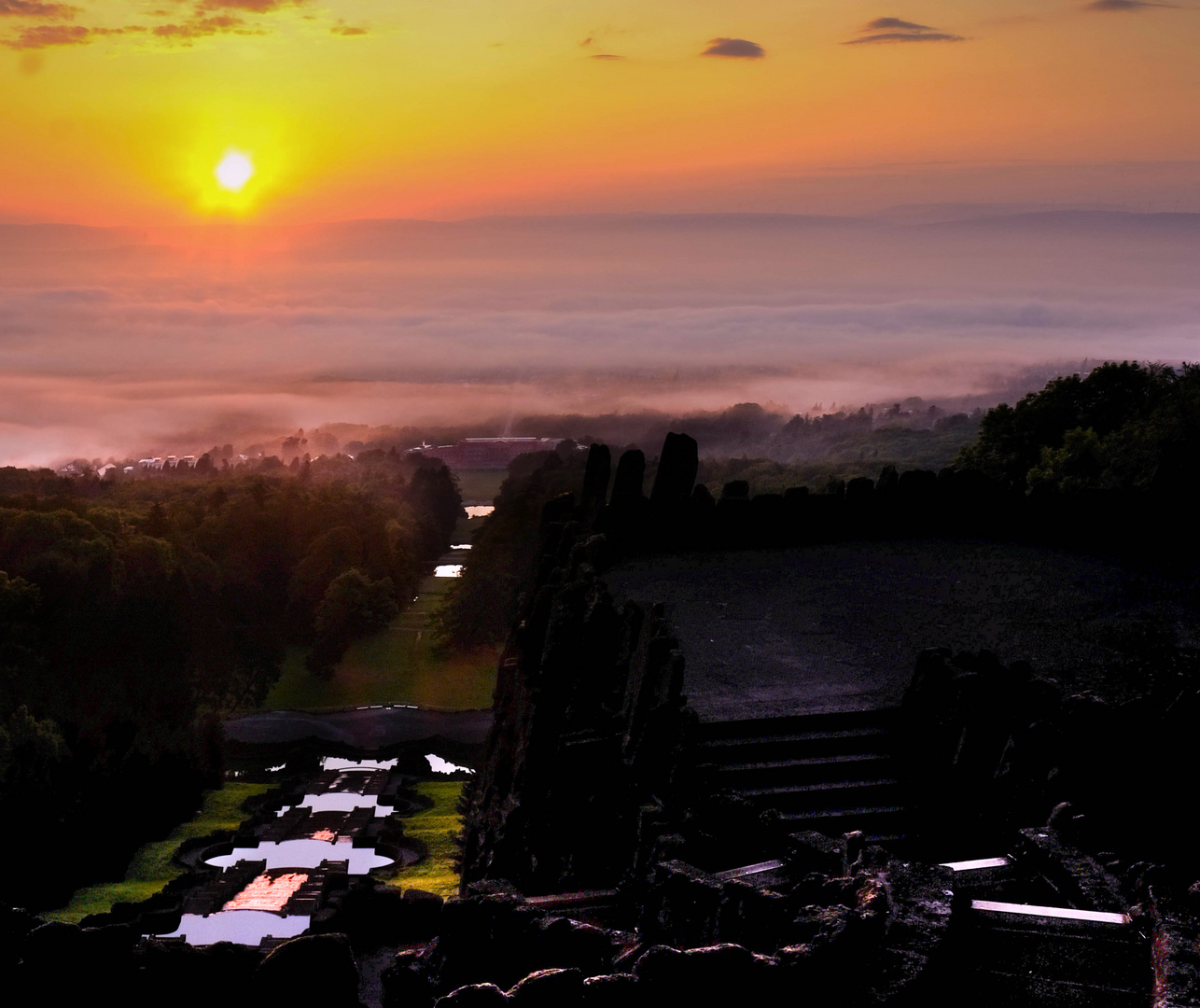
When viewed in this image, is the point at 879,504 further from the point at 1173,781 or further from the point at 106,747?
the point at 106,747

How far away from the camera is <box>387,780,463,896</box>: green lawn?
194 feet

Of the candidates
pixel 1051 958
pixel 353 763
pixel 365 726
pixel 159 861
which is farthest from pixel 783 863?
pixel 365 726

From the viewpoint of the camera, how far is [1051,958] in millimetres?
9797

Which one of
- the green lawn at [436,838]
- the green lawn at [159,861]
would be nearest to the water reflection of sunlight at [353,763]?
the green lawn at [159,861]

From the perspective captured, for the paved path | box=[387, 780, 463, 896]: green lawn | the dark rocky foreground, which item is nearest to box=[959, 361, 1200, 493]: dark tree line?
box=[387, 780, 463, 896]: green lawn

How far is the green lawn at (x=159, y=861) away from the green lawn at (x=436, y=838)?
8.54 meters

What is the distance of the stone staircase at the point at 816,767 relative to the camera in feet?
57.0

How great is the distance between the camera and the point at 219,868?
6825cm

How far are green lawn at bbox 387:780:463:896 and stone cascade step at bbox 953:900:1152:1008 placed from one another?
41.6m

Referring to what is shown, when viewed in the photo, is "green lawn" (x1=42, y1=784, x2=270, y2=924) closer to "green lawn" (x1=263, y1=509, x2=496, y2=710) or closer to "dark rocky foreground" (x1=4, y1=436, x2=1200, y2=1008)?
"green lawn" (x1=263, y1=509, x2=496, y2=710)

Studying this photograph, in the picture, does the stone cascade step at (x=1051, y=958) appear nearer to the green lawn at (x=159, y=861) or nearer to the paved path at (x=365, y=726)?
the green lawn at (x=159, y=861)

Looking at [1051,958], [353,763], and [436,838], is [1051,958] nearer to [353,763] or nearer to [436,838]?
[436,838]

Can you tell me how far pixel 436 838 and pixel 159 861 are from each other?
451 inches

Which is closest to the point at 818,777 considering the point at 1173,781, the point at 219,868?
the point at 1173,781
